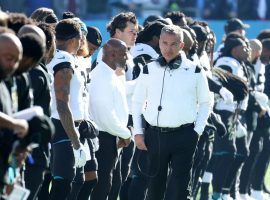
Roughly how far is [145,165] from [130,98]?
2.29 ft

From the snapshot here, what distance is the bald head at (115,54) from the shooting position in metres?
11.1

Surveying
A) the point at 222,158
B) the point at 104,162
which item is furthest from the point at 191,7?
the point at 104,162

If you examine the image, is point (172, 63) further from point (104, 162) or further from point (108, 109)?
point (104, 162)

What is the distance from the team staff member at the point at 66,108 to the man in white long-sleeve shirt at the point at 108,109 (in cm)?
62

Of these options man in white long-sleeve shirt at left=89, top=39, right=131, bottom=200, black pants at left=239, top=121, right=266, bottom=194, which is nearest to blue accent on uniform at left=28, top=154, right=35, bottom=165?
man in white long-sleeve shirt at left=89, top=39, right=131, bottom=200

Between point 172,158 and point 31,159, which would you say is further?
point 172,158

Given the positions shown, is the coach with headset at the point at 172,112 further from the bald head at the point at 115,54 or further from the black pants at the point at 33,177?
the black pants at the point at 33,177

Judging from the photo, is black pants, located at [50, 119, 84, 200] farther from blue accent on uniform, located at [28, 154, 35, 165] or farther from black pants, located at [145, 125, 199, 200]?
blue accent on uniform, located at [28, 154, 35, 165]

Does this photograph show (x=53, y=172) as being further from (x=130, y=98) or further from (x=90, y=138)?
(x=130, y=98)

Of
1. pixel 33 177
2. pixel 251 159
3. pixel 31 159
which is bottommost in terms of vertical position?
pixel 251 159

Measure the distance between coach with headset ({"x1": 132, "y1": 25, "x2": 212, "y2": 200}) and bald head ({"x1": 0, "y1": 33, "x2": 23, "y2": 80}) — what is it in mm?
3786

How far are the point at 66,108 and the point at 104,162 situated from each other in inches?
53.3

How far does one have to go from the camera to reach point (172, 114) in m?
10.8

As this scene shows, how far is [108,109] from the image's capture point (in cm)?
1098
